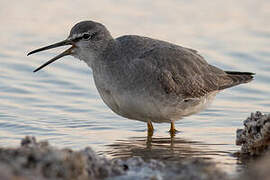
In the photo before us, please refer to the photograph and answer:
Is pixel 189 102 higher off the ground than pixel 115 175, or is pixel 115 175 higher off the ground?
pixel 189 102

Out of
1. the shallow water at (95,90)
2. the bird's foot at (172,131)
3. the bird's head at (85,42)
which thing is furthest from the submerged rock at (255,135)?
the bird's head at (85,42)

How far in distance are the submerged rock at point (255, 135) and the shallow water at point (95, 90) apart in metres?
0.29

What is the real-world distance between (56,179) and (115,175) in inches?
41.1

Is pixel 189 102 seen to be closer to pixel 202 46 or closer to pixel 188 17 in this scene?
pixel 202 46

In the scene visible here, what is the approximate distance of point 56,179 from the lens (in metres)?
5.71

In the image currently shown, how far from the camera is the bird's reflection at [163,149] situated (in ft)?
28.8

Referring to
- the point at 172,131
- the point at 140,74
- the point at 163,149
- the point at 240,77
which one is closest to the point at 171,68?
the point at 140,74

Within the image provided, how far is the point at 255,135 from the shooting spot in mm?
7883

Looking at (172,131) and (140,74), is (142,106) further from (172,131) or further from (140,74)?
(172,131)

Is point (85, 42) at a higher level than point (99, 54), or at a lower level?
higher

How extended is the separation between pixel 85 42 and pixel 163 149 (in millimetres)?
1994

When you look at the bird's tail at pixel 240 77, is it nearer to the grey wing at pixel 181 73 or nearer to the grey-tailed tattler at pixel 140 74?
the grey wing at pixel 181 73

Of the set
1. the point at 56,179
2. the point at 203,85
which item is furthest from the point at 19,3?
the point at 56,179

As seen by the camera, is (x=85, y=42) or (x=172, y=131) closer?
(x=85, y=42)
